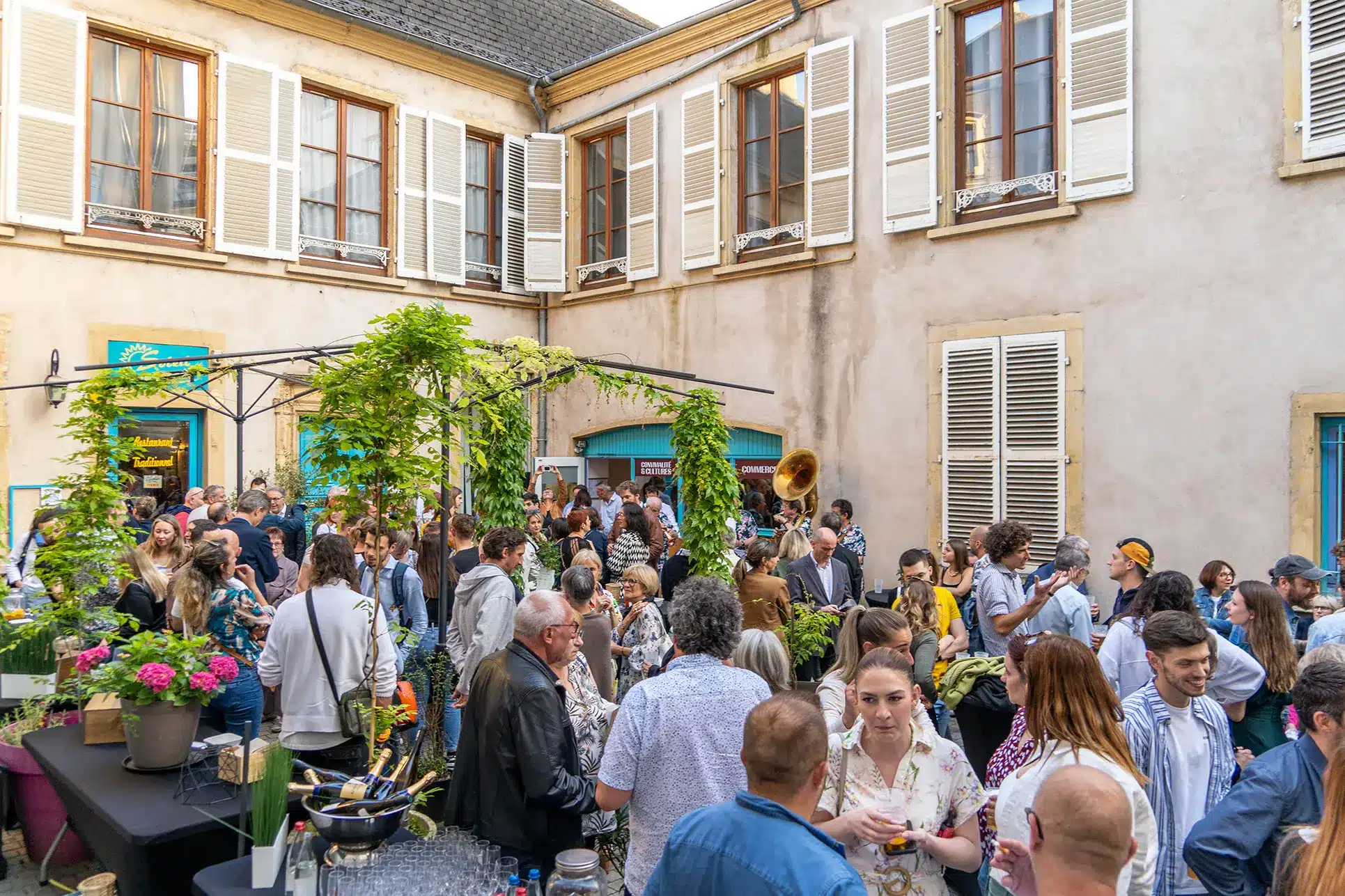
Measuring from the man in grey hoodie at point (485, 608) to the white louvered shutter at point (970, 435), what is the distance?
5.66m

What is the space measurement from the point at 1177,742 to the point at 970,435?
702cm

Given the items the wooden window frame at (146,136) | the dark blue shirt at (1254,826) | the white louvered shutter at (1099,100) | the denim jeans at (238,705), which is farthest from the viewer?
the wooden window frame at (146,136)

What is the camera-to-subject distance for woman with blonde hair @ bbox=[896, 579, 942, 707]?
5.10m

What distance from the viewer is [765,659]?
4312 millimetres

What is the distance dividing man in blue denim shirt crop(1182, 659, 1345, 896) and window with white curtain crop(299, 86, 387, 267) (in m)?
11.7

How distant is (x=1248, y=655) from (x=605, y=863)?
9.13ft

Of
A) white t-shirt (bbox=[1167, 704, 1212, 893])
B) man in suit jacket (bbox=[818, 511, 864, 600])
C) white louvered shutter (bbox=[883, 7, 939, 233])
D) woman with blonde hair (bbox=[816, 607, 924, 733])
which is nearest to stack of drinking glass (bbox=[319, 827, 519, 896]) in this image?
woman with blonde hair (bbox=[816, 607, 924, 733])

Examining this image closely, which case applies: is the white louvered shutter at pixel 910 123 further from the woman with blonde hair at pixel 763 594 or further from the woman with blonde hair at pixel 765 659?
the woman with blonde hair at pixel 765 659

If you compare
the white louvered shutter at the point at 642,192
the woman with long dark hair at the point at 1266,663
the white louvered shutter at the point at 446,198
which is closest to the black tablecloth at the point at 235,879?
the woman with long dark hair at the point at 1266,663

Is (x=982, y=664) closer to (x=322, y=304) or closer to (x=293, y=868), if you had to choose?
(x=293, y=868)

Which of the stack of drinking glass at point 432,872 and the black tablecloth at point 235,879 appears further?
the black tablecloth at point 235,879

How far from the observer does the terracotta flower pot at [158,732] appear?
399 cm

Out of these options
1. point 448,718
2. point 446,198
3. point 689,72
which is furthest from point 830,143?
point 448,718

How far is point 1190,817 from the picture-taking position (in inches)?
121
